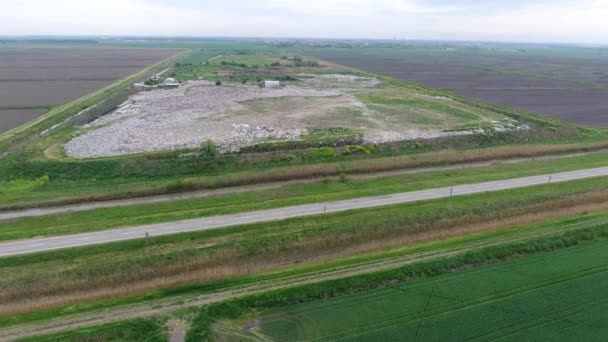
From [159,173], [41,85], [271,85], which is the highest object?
[271,85]

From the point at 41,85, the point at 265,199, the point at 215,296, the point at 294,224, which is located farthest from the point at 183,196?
the point at 41,85

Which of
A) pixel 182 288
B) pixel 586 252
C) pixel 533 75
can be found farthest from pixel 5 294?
pixel 533 75

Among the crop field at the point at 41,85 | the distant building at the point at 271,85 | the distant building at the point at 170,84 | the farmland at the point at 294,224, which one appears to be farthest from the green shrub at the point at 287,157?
the distant building at the point at 170,84

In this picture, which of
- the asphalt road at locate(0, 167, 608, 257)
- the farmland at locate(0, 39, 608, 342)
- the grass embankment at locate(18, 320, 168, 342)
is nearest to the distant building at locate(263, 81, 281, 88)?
the farmland at locate(0, 39, 608, 342)

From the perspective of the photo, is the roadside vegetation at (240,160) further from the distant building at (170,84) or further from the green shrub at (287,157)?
the distant building at (170,84)

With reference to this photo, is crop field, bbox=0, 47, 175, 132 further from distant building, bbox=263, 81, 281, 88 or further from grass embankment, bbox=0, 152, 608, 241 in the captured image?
distant building, bbox=263, 81, 281, 88

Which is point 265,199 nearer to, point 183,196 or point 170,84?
point 183,196

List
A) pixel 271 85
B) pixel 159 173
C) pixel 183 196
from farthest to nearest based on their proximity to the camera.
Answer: pixel 271 85 → pixel 159 173 → pixel 183 196
